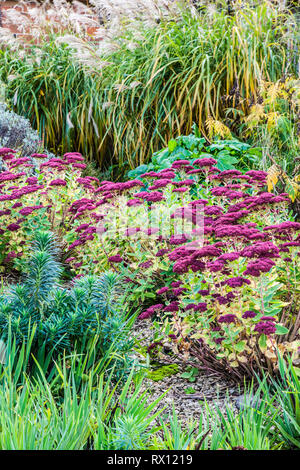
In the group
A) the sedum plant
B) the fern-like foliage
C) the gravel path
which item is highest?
the sedum plant

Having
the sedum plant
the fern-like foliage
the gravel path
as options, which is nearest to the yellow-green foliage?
the gravel path

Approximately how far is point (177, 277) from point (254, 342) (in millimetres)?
957

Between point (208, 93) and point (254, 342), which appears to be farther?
point (208, 93)

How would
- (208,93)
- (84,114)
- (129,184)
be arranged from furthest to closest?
(84,114) → (208,93) → (129,184)

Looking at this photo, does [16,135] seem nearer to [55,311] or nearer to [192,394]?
[55,311]

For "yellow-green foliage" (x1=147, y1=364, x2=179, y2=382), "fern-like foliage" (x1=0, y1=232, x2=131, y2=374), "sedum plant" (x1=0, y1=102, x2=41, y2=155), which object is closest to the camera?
"fern-like foliage" (x1=0, y1=232, x2=131, y2=374)

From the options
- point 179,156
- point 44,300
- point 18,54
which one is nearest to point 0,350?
point 44,300

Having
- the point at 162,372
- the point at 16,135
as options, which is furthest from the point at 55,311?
the point at 16,135

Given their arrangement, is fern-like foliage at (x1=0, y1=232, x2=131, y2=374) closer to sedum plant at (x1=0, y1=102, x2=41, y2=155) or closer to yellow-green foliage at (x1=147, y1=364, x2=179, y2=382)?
yellow-green foliage at (x1=147, y1=364, x2=179, y2=382)

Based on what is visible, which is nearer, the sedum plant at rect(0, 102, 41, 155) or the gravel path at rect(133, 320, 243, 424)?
the gravel path at rect(133, 320, 243, 424)

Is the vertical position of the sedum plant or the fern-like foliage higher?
the sedum plant

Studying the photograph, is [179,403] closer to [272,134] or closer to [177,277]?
[177,277]

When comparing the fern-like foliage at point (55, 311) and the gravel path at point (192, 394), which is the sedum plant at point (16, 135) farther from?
the gravel path at point (192, 394)

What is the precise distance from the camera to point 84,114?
6434 mm
